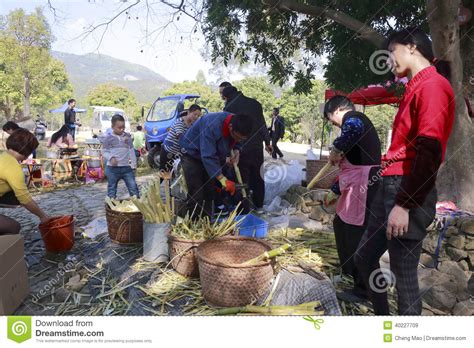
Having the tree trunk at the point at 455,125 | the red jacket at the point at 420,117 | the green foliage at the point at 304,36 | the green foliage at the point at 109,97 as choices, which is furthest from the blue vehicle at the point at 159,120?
the green foliage at the point at 109,97

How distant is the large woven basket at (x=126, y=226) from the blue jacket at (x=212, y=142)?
1123 mm

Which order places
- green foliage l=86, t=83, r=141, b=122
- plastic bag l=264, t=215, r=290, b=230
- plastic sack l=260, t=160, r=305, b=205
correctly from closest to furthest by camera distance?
plastic bag l=264, t=215, r=290, b=230, plastic sack l=260, t=160, r=305, b=205, green foliage l=86, t=83, r=141, b=122

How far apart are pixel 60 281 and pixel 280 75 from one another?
512cm

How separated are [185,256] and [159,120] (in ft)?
29.7

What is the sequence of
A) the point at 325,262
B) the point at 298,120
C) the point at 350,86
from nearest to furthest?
the point at 325,262, the point at 350,86, the point at 298,120

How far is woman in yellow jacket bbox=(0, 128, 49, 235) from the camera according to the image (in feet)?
11.4

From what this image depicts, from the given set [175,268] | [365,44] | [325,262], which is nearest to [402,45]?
[325,262]

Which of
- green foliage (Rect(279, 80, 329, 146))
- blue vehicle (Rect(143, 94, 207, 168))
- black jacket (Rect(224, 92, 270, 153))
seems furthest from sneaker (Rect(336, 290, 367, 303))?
green foliage (Rect(279, 80, 329, 146))

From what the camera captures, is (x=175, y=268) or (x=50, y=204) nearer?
(x=175, y=268)

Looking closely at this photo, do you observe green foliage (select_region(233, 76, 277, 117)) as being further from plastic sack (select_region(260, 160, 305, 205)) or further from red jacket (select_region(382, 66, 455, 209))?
red jacket (select_region(382, 66, 455, 209))

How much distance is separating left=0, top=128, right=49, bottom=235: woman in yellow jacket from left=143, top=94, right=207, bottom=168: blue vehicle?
705 cm

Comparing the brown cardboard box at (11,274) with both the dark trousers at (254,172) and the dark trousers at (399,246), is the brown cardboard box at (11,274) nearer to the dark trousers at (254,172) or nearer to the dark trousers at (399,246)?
the dark trousers at (399,246)

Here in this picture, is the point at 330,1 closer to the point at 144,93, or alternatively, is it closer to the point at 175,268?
the point at 175,268

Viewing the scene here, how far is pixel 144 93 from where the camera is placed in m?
96.6
